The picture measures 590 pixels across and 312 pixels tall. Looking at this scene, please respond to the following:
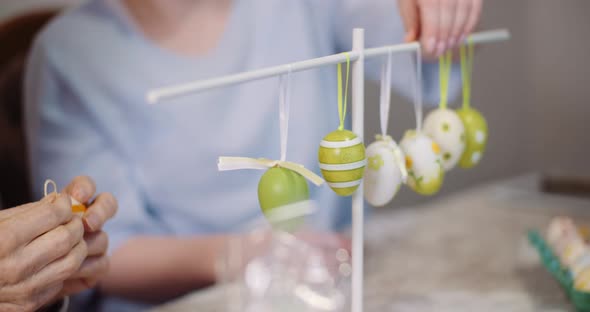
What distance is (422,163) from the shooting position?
0.48 meters

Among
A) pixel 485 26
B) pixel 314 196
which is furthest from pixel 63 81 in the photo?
pixel 485 26

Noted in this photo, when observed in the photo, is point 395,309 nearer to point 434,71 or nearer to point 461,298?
point 461,298

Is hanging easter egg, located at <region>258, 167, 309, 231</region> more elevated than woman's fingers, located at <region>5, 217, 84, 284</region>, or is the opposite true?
hanging easter egg, located at <region>258, 167, 309, 231</region>

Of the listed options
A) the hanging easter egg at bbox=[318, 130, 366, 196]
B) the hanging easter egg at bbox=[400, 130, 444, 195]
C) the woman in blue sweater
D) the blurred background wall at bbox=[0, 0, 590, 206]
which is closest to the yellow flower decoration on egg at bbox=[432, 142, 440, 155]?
the hanging easter egg at bbox=[400, 130, 444, 195]

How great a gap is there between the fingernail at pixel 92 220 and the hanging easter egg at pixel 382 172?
21cm

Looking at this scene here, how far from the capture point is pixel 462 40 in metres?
0.55

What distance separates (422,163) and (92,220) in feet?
0.86

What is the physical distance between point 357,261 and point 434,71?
11.3 inches

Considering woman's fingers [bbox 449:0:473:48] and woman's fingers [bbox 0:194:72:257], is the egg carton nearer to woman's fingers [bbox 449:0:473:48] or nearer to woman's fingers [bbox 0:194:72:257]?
woman's fingers [bbox 449:0:473:48]

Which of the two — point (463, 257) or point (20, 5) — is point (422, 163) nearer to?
point (463, 257)

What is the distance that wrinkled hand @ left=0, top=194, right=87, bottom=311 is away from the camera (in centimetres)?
38

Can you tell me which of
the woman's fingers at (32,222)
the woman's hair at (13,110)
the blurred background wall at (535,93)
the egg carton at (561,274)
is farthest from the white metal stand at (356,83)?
the blurred background wall at (535,93)

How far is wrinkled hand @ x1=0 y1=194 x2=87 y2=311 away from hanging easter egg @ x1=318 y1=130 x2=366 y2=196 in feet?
0.60

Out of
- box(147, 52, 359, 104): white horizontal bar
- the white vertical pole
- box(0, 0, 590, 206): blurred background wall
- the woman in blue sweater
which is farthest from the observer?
box(0, 0, 590, 206): blurred background wall
